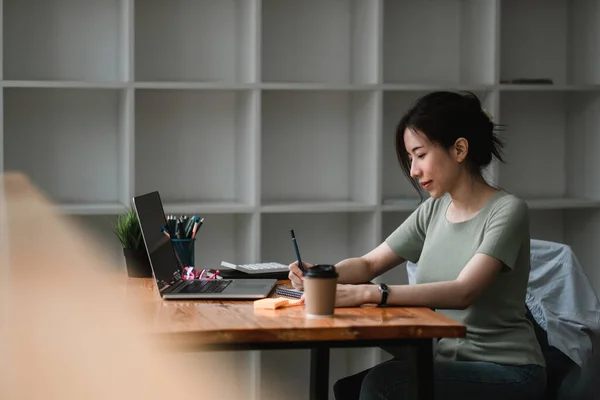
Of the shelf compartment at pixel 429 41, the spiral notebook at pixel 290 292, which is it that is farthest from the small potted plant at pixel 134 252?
the shelf compartment at pixel 429 41

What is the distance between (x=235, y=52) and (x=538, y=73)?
1.45 meters

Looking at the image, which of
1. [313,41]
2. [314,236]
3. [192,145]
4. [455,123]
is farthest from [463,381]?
[313,41]

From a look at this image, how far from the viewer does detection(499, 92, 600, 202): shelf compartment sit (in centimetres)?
427

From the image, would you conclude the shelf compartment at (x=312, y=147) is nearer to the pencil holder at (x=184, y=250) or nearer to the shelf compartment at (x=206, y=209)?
the shelf compartment at (x=206, y=209)

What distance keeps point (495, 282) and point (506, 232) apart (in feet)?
0.47

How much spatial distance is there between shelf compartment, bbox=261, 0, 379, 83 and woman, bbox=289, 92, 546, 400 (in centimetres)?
145

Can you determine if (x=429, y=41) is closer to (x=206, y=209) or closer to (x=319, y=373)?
(x=206, y=209)

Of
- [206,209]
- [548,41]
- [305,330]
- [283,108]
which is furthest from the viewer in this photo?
[548,41]

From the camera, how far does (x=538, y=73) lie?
4.29 m

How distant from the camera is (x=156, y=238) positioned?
8.49 ft

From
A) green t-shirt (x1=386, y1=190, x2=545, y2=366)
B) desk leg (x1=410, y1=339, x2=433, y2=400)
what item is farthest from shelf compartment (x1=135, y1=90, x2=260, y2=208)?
desk leg (x1=410, y1=339, x2=433, y2=400)

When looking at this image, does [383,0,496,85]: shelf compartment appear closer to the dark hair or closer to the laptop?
the dark hair

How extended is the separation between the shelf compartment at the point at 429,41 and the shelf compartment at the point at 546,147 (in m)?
0.31

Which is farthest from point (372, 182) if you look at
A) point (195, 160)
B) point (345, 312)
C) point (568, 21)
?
point (345, 312)
